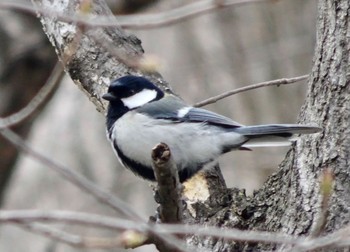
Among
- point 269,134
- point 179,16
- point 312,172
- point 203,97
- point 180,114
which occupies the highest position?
point 203,97

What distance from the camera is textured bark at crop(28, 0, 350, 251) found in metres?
2.44

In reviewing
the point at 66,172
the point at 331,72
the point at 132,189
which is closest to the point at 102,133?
the point at 132,189

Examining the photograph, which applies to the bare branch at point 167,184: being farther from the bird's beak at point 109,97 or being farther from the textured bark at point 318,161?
the bird's beak at point 109,97

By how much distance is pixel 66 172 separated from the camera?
1.37 metres

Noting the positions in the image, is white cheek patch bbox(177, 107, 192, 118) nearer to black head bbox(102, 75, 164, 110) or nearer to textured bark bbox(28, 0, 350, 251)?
black head bbox(102, 75, 164, 110)

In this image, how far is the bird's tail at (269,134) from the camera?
267 cm

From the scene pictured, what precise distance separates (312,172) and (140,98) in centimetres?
89

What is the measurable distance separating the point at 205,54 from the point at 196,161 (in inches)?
149

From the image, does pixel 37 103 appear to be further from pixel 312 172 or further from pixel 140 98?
pixel 140 98

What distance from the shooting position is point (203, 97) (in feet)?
21.0

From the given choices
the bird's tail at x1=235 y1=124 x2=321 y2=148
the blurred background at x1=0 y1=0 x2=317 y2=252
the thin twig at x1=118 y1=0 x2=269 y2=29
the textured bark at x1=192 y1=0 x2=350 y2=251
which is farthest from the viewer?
the blurred background at x1=0 y1=0 x2=317 y2=252

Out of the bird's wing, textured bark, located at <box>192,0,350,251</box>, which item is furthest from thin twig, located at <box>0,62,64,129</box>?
the bird's wing

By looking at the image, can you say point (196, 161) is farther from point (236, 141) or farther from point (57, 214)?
point (57, 214)

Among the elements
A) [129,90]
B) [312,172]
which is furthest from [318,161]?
[129,90]
